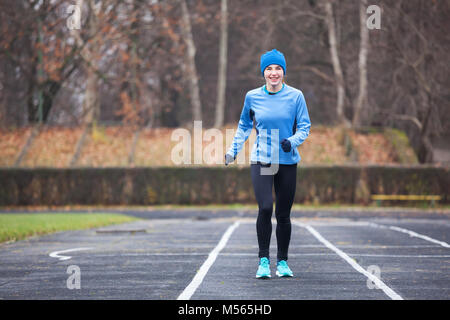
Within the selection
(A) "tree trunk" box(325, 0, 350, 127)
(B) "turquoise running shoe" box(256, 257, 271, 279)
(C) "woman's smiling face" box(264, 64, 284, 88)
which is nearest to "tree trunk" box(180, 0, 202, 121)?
(A) "tree trunk" box(325, 0, 350, 127)

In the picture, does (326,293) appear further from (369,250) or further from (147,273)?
(369,250)

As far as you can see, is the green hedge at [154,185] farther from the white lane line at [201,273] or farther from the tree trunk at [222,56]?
the white lane line at [201,273]

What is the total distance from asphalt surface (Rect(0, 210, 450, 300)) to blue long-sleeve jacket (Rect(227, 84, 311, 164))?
1300mm

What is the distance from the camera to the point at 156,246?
11.9m

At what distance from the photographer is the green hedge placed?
30.1 meters

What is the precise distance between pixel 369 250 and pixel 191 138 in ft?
91.7

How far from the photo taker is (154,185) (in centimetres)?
3103

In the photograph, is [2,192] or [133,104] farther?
[133,104]

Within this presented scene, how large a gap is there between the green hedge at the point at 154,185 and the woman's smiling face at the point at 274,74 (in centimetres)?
2246

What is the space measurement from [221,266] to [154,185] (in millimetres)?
22360

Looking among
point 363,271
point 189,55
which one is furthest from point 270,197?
point 189,55

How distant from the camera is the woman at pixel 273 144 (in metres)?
7.67

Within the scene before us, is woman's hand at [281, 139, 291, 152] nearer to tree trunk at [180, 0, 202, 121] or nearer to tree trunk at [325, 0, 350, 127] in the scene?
tree trunk at [325, 0, 350, 127]
